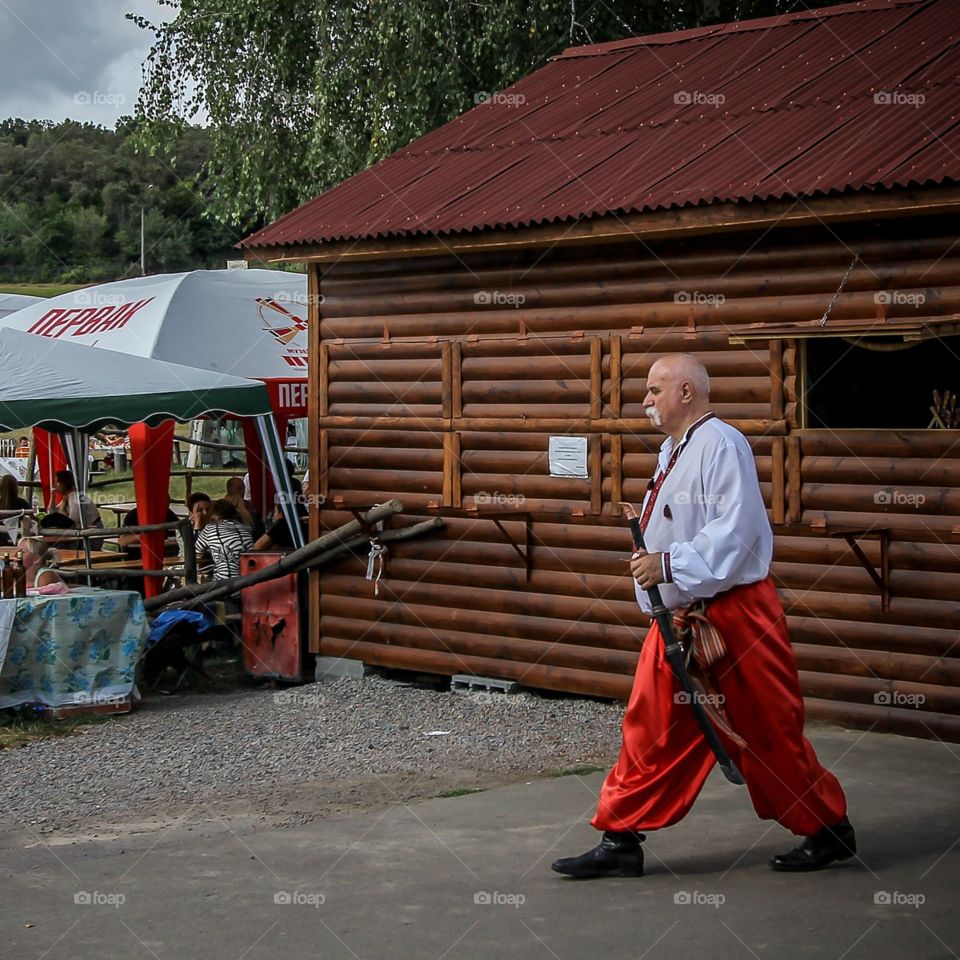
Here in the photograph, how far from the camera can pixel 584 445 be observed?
31.2ft

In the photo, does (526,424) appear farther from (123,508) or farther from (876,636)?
(123,508)

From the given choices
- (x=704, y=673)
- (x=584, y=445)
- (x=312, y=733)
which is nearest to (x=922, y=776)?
(x=704, y=673)

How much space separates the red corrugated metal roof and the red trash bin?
2645 mm

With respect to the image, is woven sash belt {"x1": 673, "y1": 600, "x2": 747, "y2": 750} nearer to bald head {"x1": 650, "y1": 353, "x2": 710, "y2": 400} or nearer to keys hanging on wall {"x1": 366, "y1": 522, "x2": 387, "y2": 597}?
bald head {"x1": 650, "y1": 353, "x2": 710, "y2": 400}

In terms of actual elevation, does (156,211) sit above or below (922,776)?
above

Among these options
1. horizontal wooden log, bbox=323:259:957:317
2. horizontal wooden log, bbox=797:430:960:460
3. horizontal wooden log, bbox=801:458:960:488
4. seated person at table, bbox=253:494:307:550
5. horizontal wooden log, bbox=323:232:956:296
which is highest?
horizontal wooden log, bbox=323:232:956:296

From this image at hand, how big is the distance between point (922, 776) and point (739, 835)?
1466 mm

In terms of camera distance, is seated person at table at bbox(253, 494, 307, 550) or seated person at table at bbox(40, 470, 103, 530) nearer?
seated person at table at bbox(253, 494, 307, 550)

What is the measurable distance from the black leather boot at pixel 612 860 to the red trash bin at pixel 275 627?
5.82 meters

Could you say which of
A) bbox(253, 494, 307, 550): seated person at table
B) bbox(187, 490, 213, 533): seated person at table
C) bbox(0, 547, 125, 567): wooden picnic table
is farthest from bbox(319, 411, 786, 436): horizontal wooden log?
bbox(0, 547, 125, 567): wooden picnic table

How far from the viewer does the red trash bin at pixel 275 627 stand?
11.2 m

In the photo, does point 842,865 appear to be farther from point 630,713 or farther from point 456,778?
point 456,778

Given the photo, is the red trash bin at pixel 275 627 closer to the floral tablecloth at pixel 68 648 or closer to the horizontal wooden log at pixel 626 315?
the floral tablecloth at pixel 68 648

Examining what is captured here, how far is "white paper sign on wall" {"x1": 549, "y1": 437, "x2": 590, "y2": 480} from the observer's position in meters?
9.52
